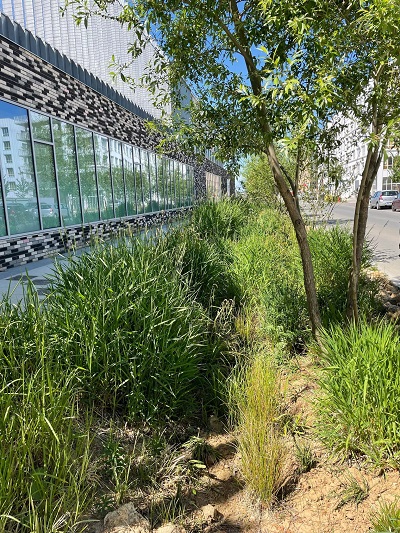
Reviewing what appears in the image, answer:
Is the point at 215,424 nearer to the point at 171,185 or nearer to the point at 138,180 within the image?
the point at 138,180

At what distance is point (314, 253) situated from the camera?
5055mm

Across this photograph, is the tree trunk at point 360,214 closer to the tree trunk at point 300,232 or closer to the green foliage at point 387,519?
the tree trunk at point 300,232

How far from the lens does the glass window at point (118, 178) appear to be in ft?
37.6

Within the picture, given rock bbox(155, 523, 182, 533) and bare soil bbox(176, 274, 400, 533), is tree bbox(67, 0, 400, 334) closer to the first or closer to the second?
bare soil bbox(176, 274, 400, 533)

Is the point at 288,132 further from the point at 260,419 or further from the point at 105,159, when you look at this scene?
the point at 105,159

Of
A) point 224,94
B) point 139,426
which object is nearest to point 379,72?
point 224,94

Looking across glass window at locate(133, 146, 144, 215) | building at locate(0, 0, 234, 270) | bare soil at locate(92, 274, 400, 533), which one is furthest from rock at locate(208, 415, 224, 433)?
glass window at locate(133, 146, 144, 215)

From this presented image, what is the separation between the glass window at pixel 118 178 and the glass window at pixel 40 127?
11.2 feet

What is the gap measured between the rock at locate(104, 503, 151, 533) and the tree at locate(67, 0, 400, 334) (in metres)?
2.03

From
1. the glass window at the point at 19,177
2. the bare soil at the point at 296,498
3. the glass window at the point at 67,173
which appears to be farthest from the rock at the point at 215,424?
the glass window at the point at 67,173

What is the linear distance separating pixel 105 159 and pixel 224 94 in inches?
321

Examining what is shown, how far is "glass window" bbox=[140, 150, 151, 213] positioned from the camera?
1431 cm

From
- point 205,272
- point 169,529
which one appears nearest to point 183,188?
point 205,272

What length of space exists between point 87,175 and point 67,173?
1.01 meters
